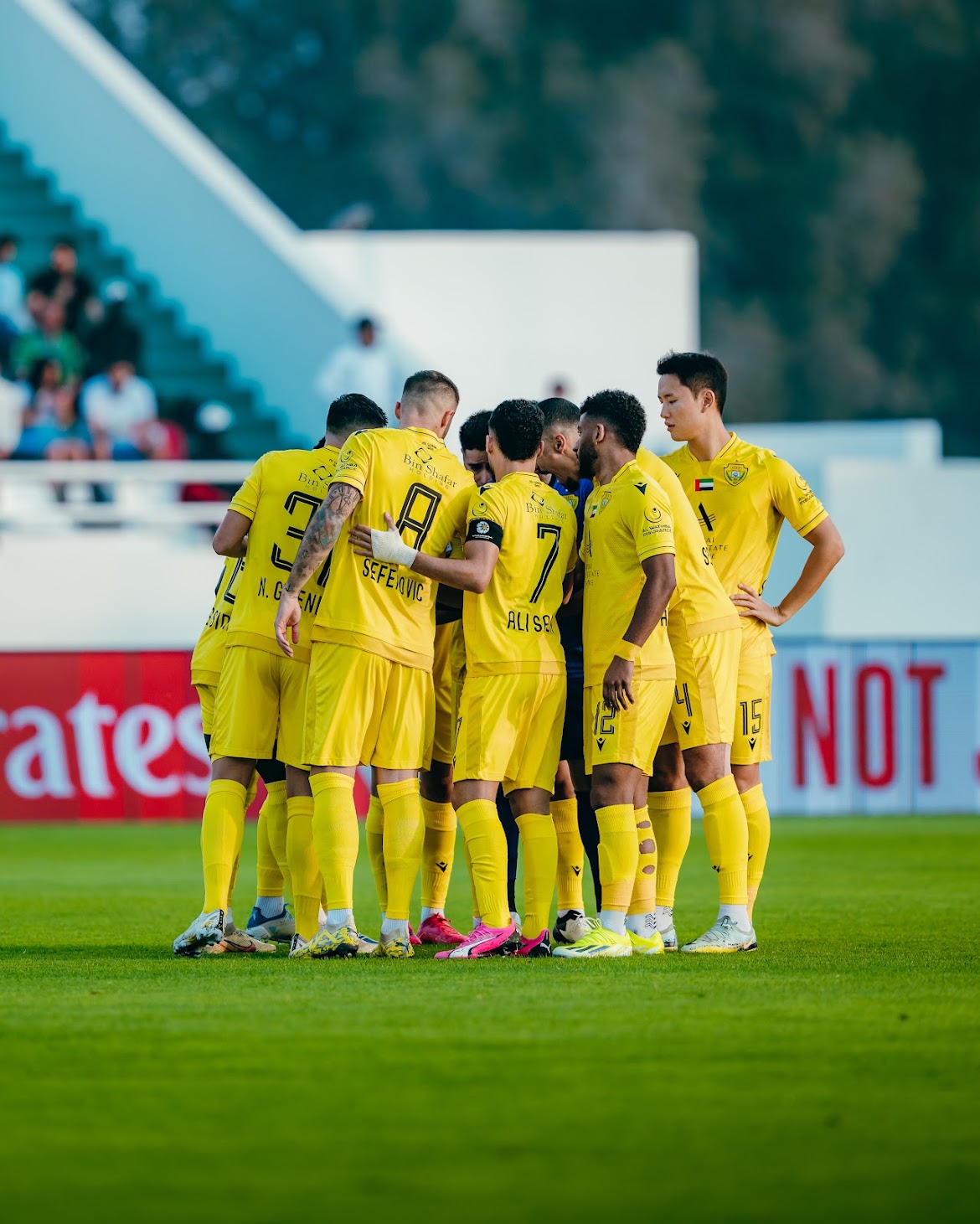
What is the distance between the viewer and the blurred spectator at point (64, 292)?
20.8 metres

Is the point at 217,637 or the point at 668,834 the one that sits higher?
the point at 217,637

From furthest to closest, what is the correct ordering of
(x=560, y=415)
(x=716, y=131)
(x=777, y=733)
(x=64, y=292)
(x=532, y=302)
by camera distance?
(x=716, y=131), (x=532, y=302), (x=64, y=292), (x=777, y=733), (x=560, y=415)

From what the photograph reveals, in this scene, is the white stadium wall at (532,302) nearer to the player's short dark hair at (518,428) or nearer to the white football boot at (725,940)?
the player's short dark hair at (518,428)

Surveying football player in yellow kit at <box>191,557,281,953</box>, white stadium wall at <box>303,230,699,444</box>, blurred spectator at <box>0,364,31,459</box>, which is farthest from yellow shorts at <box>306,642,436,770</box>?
white stadium wall at <box>303,230,699,444</box>

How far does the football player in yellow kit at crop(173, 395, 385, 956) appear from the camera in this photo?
816 cm

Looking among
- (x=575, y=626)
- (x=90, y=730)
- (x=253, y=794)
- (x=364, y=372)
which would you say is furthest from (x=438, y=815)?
(x=364, y=372)

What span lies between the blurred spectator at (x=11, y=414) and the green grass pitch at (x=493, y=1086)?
38.4 ft

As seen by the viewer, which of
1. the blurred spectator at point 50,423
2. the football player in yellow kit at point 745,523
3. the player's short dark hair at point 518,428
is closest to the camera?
the player's short dark hair at point 518,428

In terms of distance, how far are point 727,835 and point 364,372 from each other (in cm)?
1317

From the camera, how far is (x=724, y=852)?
7996 millimetres

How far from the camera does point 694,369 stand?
8.33 m

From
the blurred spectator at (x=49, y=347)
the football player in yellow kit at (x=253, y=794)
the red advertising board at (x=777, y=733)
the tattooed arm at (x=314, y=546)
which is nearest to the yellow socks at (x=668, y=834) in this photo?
the football player in yellow kit at (x=253, y=794)

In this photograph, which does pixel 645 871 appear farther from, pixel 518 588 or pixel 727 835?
pixel 518 588

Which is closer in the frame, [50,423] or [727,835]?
[727,835]
